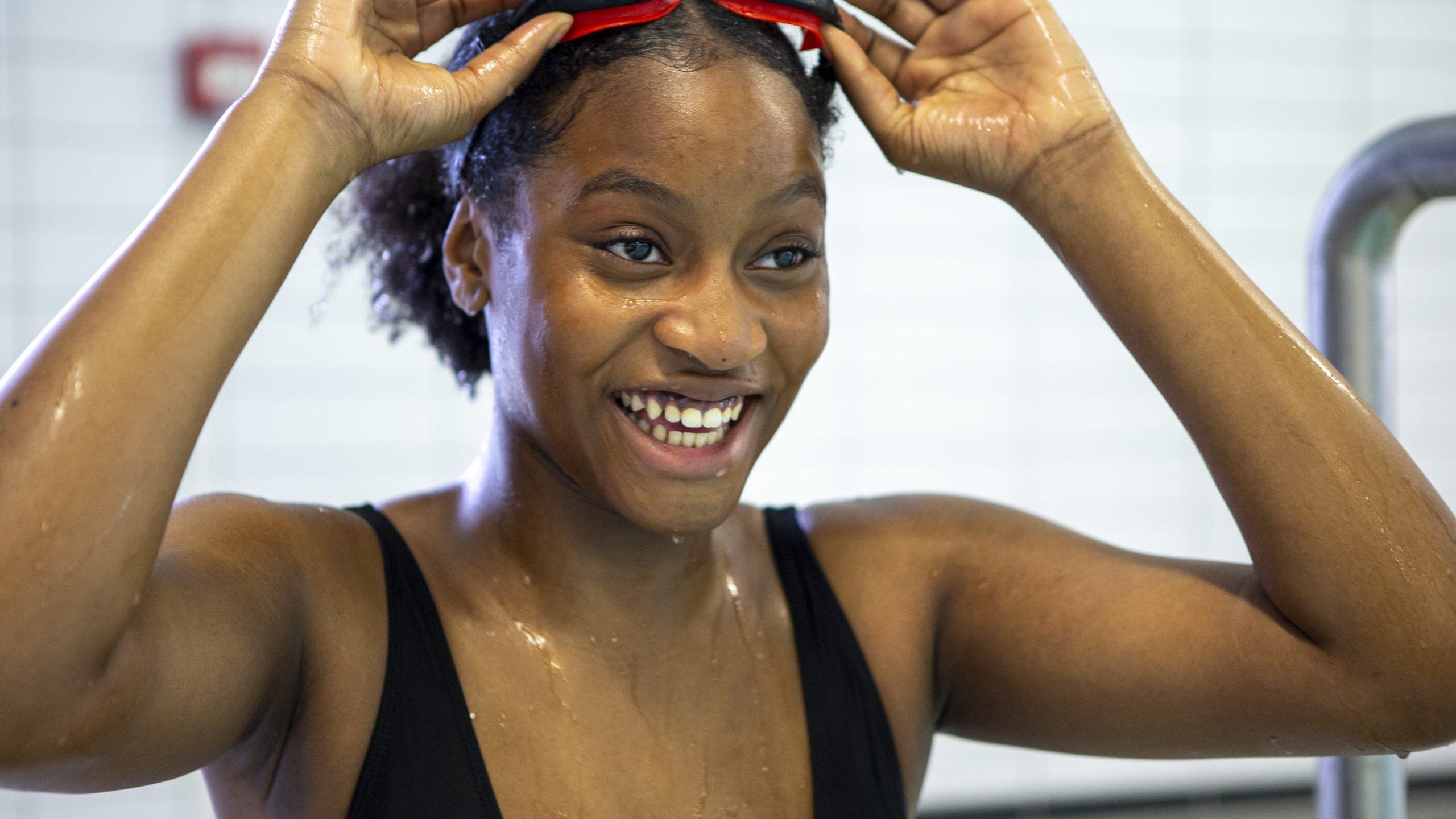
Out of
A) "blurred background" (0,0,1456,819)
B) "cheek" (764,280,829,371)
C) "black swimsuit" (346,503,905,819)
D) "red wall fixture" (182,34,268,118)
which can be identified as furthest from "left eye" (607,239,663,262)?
"red wall fixture" (182,34,268,118)

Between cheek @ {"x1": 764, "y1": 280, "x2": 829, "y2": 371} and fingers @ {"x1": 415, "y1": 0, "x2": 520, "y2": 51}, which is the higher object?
fingers @ {"x1": 415, "y1": 0, "x2": 520, "y2": 51}

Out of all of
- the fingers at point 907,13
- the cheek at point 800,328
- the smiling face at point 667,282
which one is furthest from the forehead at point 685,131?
the fingers at point 907,13

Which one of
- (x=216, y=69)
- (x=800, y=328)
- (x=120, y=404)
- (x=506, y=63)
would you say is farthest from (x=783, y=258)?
(x=216, y=69)

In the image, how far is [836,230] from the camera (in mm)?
3025

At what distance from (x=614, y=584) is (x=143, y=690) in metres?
0.46

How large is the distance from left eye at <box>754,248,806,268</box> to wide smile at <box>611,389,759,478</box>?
0.13 metres

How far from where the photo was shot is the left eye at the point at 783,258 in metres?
1.07

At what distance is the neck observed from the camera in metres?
1.16

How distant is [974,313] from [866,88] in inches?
77.8

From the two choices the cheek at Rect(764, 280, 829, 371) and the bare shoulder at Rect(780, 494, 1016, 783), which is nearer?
the cheek at Rect(764, 280, 829, 371)

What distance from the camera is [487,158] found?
1.13m

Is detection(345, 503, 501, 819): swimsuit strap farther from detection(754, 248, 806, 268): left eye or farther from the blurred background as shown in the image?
the blurred background

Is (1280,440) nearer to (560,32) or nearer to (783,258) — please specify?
(783,258)

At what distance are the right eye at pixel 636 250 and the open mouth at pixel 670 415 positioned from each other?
0.11 m
